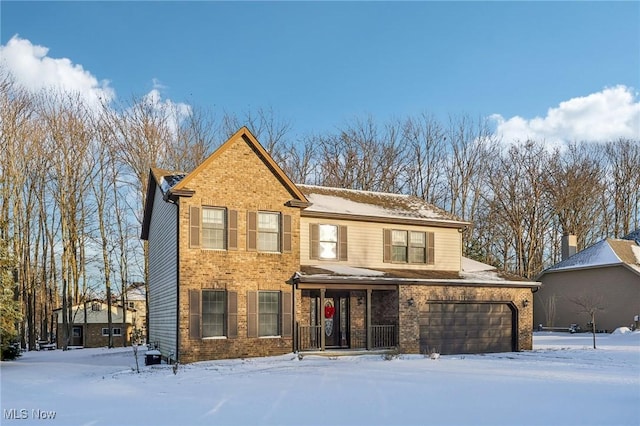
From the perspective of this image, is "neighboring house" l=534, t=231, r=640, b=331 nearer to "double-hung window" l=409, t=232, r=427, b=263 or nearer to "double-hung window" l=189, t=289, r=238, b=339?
"double-hung window" l=409, t=232, r=427, b=263

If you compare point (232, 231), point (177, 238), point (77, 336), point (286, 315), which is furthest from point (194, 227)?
point (77, 336)

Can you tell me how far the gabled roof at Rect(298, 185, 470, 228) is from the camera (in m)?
22.1

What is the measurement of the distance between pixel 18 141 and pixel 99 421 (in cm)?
2657

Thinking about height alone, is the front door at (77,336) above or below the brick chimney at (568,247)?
below

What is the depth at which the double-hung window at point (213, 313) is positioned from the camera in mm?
18969

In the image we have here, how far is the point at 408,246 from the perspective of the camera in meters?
23.4

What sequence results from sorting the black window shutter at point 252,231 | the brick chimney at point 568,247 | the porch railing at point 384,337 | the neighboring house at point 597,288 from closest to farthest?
the black window shutter at point 252,231 → the porch railing at point 384,337 → the neighboring house at point 597,288 → the brick chimney at point 568,247

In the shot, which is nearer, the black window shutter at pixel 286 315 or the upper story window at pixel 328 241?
the black window shutter at pixel 286 315

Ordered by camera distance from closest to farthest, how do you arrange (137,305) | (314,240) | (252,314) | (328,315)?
1. (252,314)
2. (314,240)
3. (328,315)
4. (137,305)

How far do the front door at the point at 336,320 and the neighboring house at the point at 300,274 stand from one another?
0.04 metres

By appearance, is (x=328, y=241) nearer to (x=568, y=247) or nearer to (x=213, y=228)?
(x=213, y=228)

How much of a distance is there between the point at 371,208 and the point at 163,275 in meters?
7.94

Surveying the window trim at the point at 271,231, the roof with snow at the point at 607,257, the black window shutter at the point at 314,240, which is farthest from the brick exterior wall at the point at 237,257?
the roof with snow at the point at 607,257

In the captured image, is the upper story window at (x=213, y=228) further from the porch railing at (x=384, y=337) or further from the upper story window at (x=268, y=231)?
the porch railing at (x=384, y=337)
